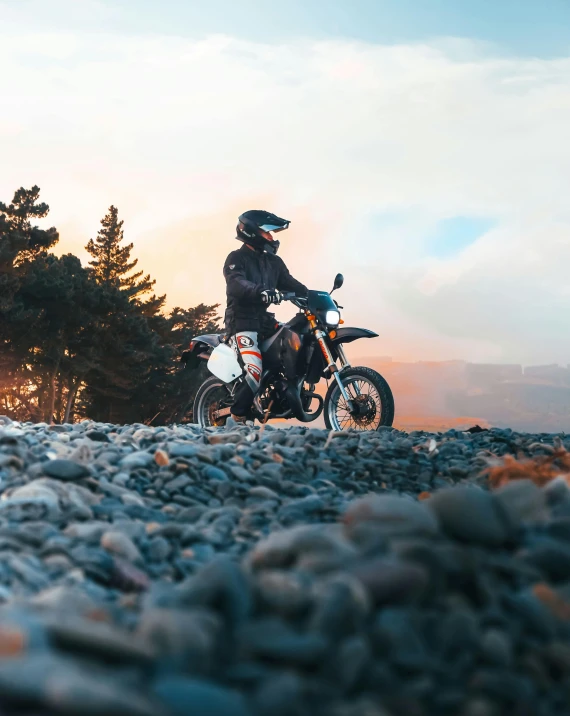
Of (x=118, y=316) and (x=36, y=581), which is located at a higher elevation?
(x=118, y=316)

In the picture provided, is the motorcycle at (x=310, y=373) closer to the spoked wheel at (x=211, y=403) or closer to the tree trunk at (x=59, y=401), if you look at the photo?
the spoked wheel at (x=211, y=403)

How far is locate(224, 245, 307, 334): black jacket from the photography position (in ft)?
26.9

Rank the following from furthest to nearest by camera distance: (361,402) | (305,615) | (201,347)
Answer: (201,347) → (361,402) → (305,615)

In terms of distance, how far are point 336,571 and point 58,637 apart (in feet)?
2.32

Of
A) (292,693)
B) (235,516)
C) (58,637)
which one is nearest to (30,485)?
(235,516)

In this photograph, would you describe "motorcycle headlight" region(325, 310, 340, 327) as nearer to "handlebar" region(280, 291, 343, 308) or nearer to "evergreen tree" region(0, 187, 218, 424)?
"handlebar" region(280, 291, 343, 308)

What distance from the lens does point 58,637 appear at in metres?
1.71

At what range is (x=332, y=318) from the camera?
7.65 metres

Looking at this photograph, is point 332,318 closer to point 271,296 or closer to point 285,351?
point 285,351

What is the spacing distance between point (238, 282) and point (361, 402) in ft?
6.50

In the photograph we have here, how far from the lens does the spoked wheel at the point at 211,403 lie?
29.4 feet

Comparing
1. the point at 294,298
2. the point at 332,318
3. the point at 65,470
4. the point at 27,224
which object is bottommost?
the point at 65,470

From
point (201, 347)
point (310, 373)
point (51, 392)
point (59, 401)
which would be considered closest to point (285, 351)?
point (310, 373)

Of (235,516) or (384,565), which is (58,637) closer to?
(384,565)
